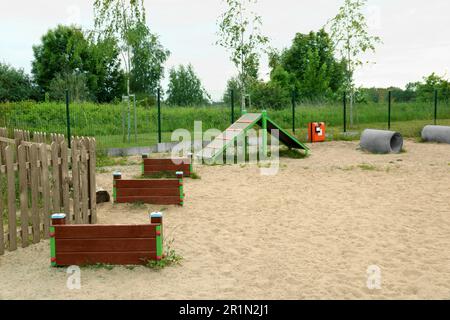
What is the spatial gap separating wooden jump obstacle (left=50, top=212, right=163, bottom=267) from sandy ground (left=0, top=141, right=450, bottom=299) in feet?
0.43

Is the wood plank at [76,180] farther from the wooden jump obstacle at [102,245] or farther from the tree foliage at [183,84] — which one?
the tree foliage at [183,84]

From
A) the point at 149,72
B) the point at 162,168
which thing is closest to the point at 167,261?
the point at 162,168

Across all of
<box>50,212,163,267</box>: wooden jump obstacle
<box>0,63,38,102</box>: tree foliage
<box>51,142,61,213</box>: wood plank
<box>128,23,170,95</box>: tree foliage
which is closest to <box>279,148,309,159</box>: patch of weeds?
<box>51,142,61,213</box>: wood plank

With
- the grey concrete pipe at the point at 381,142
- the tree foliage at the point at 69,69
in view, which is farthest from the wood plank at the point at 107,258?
the tree foliage at the point at 69,69

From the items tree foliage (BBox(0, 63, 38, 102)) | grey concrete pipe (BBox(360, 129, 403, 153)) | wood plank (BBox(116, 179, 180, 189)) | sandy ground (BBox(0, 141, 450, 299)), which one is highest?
tree foliage (BBox(0, 63, 38, 102))

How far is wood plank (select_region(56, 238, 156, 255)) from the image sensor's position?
503 cm

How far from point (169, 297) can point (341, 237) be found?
2.65 metres

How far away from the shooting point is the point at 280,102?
36.0 metres

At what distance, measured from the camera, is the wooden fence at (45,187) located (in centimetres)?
557

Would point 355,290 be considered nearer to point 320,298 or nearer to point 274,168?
point 320,298

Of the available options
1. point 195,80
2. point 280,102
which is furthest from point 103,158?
point 195,80

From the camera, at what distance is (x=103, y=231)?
5008 mm

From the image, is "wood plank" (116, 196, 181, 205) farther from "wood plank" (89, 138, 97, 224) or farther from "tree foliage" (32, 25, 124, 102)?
"tree foliage" (32, 25, 124, 102)

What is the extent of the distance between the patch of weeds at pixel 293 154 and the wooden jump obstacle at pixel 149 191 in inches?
247
